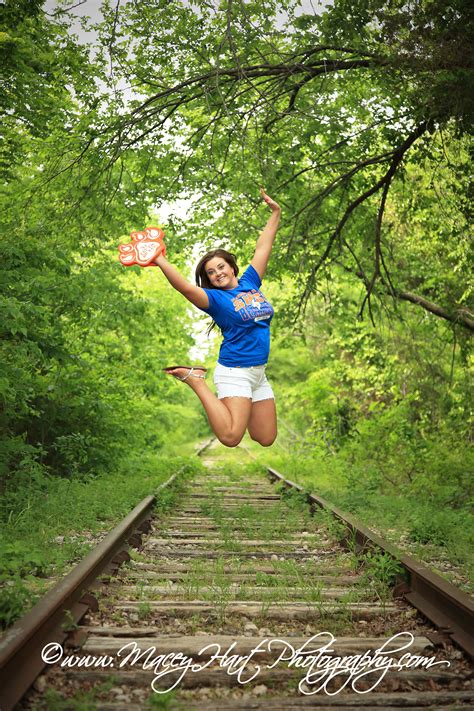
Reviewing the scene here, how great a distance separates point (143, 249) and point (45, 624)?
2.46 metres

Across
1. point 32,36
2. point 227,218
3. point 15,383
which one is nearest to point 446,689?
point 15,383

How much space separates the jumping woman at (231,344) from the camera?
4.71 meters

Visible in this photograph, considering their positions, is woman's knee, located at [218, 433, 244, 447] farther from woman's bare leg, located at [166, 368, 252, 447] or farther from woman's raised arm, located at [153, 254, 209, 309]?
woman's raised arm, located at [153, 254, 209, 309]

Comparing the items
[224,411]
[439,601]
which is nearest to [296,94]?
[224,411]

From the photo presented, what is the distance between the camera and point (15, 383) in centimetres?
692

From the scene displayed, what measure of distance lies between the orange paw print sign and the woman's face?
65cm

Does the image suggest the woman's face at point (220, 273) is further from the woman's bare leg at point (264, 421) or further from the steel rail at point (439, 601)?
the steel rail at point (439, 601)

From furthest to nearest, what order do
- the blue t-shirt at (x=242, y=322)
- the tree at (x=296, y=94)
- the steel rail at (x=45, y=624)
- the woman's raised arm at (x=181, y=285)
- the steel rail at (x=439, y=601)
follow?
1. the tree at (x=296, y=94)
2. the blue t-shirt at (x=242, y=322)
3. the woman's raised arm at (x=181, y=285)
4. the steel rail at (x=439, y=601)
5. the steel rail at (x=45, y=624)

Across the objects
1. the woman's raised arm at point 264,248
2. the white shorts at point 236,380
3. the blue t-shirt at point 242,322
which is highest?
the woman's raised arm at point 264,248

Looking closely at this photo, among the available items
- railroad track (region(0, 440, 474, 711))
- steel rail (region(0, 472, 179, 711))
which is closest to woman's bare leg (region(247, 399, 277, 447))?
railroad track (region(0, 440, 474, 711))

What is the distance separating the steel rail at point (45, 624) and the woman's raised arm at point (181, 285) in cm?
192

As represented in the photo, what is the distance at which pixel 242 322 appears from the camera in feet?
15.6

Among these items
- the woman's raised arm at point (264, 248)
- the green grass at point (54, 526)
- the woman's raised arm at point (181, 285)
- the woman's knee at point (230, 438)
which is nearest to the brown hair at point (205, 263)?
the woman's raised arm at point (264, 248)

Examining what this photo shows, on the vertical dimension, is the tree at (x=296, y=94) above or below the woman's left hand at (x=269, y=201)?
above
